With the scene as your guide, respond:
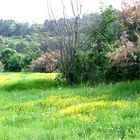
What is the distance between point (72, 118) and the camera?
39.6 ft

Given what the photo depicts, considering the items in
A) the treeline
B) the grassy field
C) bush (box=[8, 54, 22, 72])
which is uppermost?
the treeline

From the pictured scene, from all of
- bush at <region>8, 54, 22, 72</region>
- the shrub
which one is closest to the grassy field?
the shrub

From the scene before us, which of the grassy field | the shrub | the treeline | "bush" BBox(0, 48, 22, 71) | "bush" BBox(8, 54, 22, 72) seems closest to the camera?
the grassy field

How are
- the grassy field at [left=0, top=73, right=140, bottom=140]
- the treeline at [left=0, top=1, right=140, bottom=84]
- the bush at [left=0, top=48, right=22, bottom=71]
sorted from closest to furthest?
the grassy field at [left=0, top=73, right=140, bottom=140] < the treeline at [left=0, top=1, right=140, bottom=84] < the bush at [left=0, top=48, right=22, bottom=71]

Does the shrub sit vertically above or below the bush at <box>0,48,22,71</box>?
above

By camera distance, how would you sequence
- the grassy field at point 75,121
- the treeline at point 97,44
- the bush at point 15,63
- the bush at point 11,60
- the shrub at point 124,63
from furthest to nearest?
the bush at point 11,60 → the bush at point 15,63 → the treeline at point 97,44 → the shrub at point 124,63 → the grassy field at point 75,121

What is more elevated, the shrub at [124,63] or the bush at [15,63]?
the shrub at [124,63]

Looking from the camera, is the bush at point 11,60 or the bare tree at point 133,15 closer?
the bare tree at point 133,15

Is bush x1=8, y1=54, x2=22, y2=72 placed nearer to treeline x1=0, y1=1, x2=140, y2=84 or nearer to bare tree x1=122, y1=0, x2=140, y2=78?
treeline x1=0, y1=1, x2=140, y2=84

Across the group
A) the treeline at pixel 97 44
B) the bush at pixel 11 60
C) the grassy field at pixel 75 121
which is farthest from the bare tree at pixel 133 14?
the bush at pixel 11 60

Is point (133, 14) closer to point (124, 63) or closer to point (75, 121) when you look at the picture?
point (124, 63)

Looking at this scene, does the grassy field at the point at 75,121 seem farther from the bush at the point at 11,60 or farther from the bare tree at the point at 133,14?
the bush at the point at 11,60

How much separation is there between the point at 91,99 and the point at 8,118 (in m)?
4.43

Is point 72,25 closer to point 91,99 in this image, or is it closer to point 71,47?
point 71,47
